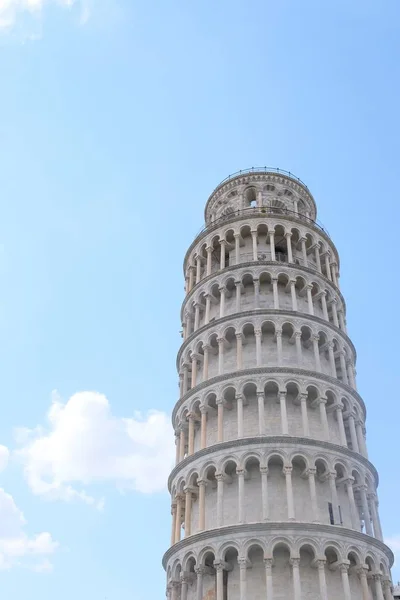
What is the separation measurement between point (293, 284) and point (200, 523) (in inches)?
557

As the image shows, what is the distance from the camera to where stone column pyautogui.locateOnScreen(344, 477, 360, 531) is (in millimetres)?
28594

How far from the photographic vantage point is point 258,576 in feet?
86.9

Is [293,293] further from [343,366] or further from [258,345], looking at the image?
[343,366]

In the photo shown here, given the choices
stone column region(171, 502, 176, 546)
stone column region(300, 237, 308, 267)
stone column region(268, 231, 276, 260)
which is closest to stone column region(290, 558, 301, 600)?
stone column region(171, 502, 176, 546)

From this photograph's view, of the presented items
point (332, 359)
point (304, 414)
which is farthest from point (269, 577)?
point (332, 359)

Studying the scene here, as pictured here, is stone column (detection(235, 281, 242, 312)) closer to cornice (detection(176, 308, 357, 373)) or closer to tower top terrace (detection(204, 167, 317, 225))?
cornice (detection(176, 308, 357, 373))

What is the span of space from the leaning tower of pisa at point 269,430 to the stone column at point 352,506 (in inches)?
1.8

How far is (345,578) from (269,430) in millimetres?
7178

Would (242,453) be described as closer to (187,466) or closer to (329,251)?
(187,466)

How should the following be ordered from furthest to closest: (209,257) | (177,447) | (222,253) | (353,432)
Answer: (209,257), (222,253), (177,447), (353,432)

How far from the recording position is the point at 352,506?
94.5ft

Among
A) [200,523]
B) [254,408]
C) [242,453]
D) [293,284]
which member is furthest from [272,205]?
[200,523]

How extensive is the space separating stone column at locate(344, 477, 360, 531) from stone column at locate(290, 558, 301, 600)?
4055mm

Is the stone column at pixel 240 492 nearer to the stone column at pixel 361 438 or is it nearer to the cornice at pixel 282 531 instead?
the cornice at pixel 282 531
